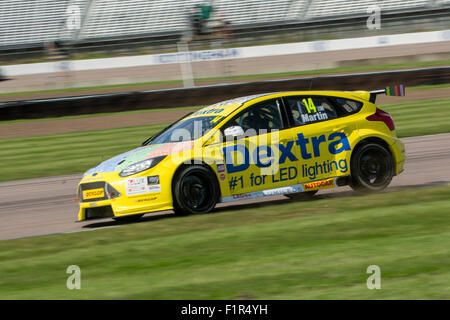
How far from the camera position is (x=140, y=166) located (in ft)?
27.5

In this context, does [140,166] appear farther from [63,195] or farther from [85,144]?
[85,144]

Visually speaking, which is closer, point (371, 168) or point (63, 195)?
point (371, 168)

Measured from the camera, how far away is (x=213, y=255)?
656 cm

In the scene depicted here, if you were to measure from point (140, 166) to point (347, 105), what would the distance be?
3.04 metres

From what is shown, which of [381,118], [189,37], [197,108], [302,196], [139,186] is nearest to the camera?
[139,186]

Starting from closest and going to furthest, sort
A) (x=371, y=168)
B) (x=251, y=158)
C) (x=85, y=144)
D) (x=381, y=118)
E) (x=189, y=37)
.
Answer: (x=251, y=158)
(x=371, y=168)
(x=381, y=118)
(x=85, y=144)
(x=189, y=37)

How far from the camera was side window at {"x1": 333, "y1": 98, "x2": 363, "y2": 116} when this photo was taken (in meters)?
9.36

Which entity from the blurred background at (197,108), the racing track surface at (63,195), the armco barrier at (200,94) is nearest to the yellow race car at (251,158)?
the blurred background at (197,108)

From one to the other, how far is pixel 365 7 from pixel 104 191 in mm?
33852

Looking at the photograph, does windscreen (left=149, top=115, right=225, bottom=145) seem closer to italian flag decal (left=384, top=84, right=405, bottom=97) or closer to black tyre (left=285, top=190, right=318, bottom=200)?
black tyre (left=285, top=190, right=318, bottom=200)

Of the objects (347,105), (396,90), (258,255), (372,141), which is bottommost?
(258,255)

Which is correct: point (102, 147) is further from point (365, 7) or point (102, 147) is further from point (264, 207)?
point (365, 7)

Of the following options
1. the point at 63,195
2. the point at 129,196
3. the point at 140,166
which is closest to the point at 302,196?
the point at 140,166
